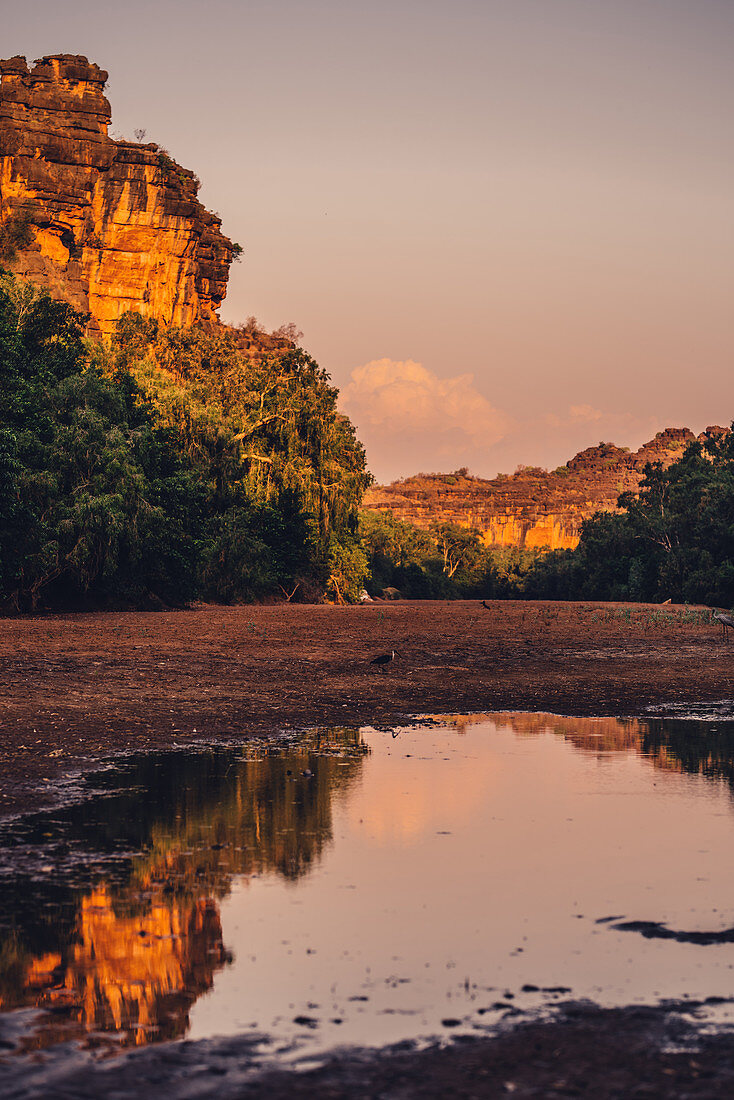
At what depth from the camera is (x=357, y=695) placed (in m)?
16.5

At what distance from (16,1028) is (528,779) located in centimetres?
648

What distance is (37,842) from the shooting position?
747 centimetres

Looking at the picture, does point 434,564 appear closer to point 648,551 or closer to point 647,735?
point 648,551

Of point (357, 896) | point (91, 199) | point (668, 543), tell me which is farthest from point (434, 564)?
point (357, 896)

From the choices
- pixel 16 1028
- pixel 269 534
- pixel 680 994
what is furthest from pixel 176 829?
pixel 269 534

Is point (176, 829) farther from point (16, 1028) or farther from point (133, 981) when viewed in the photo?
point (16, 1028)

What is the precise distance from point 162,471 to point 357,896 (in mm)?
34123

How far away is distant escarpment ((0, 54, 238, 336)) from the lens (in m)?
79.9

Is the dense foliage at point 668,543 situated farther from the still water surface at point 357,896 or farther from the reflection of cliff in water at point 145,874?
the reflection of cliff in water at point 145,874

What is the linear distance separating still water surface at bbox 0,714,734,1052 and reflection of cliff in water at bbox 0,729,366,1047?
2 cm

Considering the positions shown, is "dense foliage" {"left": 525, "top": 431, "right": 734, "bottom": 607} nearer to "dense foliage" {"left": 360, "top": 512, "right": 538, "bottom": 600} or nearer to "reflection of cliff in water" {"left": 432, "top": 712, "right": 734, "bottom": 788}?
"dense foliage" {"left": 360, "top": 512, "right": 538, "bottom": 600}

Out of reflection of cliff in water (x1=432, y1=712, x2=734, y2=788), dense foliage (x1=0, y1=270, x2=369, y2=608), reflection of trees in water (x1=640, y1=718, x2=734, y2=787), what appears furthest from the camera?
dense foliage (x1=0, y1=270, x2=369, y2=608)

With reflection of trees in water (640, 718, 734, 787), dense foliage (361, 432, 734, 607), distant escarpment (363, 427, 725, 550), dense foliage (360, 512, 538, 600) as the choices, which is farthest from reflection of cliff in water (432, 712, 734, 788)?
distant escarpment (363, 427, 725, 550)

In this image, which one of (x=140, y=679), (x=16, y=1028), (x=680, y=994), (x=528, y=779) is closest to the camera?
(x=16, y=1028)
